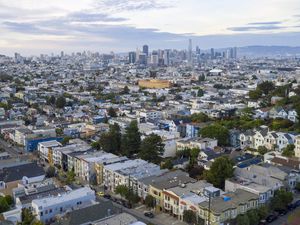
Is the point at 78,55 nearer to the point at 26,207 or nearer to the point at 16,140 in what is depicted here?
the point at 16,140

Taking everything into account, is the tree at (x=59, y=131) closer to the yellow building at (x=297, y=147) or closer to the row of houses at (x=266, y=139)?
the row of houses at (x=266, y=139)

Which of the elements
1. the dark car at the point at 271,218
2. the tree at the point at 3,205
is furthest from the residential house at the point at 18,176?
the dark car at the point at 271,218

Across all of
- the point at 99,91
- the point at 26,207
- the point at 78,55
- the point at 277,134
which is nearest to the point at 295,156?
the point at 277,134

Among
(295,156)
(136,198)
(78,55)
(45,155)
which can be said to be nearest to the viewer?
(136,198)

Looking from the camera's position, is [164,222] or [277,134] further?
[277,134]

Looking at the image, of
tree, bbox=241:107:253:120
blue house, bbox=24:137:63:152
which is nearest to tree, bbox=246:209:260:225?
blue house, bbox=24:137:63:152

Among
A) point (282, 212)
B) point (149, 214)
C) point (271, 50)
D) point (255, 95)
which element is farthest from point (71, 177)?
point (271, 50)
